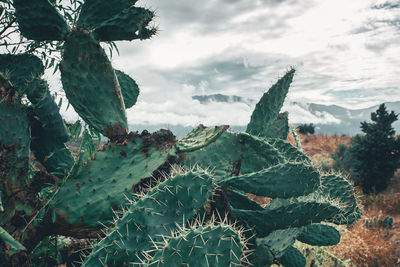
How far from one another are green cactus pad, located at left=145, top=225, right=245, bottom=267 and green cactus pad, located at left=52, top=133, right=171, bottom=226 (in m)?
0.66

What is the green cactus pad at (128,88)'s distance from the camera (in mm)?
2849

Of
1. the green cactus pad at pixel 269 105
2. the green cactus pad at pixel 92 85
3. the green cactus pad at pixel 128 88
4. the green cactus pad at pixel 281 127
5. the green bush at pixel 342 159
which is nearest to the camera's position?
the green cactus pad at pixel 92 85

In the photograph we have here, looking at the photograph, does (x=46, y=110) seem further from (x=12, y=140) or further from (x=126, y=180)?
(x=126, y=180)

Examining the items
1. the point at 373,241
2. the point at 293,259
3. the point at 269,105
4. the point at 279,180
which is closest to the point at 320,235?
the point at 293,259

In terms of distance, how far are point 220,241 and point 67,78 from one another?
1.62 metres

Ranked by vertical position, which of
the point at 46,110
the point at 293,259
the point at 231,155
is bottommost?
the point at 293,259

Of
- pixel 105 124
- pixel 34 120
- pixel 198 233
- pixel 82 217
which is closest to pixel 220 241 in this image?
pixel 198 233

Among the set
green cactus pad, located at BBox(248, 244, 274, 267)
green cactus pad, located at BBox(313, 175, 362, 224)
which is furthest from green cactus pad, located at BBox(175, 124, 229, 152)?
green cactus pad, located at BBox(313, 175, 362, 224)

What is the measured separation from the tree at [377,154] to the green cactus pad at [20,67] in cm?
942

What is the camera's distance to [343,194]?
247 centimetres

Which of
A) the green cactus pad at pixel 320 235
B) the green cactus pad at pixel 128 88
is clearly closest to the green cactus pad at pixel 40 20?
the green cactus pad at pixel 128 88

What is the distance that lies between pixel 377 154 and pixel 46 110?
10.00m

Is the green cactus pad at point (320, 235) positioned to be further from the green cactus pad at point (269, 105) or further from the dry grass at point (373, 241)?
the green cactus pad at point (269, 105)

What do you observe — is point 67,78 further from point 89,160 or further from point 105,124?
point 89,160
